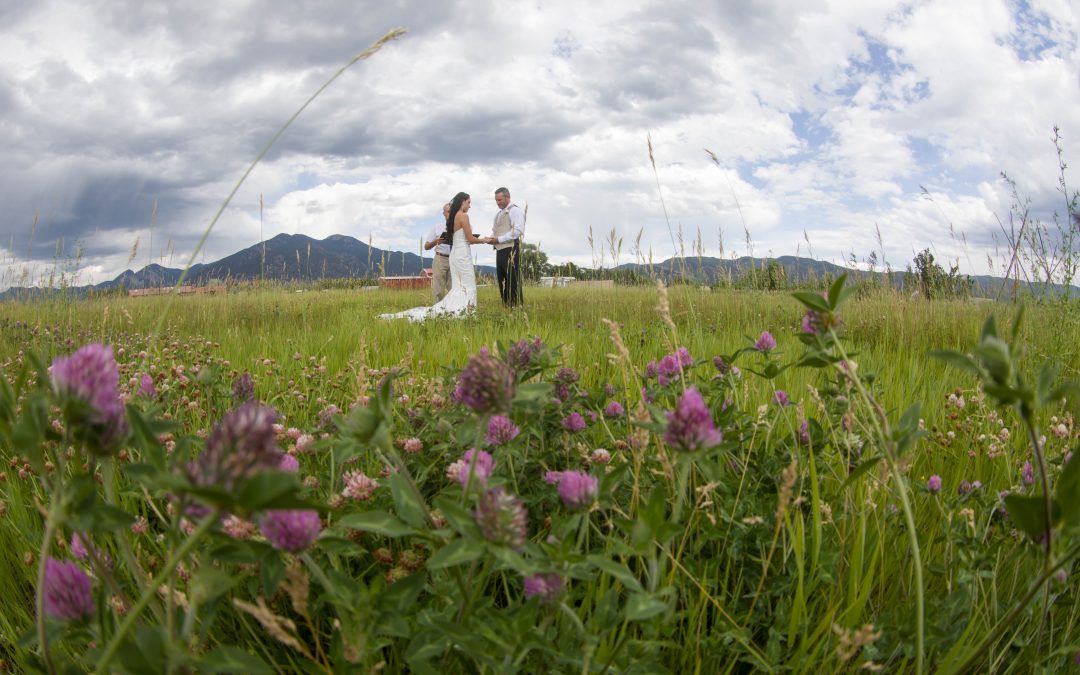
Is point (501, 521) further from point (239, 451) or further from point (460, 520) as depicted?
point (239, 451)

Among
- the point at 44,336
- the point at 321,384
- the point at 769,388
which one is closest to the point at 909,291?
the point at 769,388

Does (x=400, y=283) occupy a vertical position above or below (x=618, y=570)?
above

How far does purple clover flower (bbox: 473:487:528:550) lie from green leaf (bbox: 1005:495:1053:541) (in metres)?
0.58

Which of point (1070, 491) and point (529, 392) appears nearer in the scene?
point (1070, 491)

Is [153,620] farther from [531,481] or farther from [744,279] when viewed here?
[744,279]

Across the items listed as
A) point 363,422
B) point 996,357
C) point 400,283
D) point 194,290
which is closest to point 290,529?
point 363,422

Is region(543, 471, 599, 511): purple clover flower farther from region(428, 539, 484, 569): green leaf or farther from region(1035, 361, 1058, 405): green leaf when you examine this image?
region(1035, 361, 1058, 405): green leaf

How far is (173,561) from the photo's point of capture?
0.53 metres

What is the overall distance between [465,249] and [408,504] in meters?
10.3

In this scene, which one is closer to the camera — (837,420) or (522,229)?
(837,420)

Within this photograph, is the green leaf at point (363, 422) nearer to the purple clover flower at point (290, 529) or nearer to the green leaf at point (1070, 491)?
the purple clover flower at point (290, 529)

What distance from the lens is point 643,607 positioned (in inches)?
31.9

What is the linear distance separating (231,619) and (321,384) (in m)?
1.76

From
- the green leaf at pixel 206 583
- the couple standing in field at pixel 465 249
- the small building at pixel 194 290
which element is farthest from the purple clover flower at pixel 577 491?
the small building at pixel 194 290
